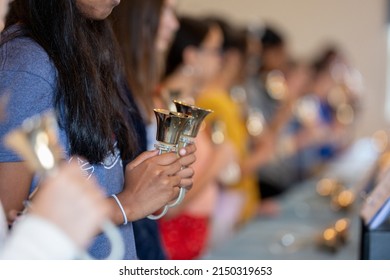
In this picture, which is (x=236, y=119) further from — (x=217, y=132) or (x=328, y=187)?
(x=328, y=187)

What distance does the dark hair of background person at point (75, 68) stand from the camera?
1.17 m

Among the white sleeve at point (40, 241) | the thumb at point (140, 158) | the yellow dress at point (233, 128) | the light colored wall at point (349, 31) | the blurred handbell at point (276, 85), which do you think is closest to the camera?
the white sleeve at point (40, 241)

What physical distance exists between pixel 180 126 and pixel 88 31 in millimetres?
195

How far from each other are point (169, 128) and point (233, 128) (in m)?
1.81

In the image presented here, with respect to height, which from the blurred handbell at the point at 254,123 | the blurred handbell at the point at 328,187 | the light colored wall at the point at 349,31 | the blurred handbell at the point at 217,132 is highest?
the blurred handbell at the point at 217,132

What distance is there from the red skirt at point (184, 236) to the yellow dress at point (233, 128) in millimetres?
324

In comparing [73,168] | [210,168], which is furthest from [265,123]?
[73,168]

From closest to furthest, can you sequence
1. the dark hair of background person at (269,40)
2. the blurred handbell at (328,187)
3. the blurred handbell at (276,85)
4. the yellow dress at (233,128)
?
the yellow dress at (233,128) < the blurred handbell at (328,187) < the blurred handbell at (276,85) < the dark hair of background person at (269,40)

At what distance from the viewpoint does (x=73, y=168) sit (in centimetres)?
92

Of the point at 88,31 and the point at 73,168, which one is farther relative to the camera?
the point at 88,31

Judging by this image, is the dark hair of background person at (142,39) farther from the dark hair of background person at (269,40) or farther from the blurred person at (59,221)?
the dark hair of background person at (269,40)

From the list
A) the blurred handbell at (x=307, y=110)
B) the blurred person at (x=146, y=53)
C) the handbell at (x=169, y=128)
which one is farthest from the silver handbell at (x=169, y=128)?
the blurred handbell at (x=307, y=110)
